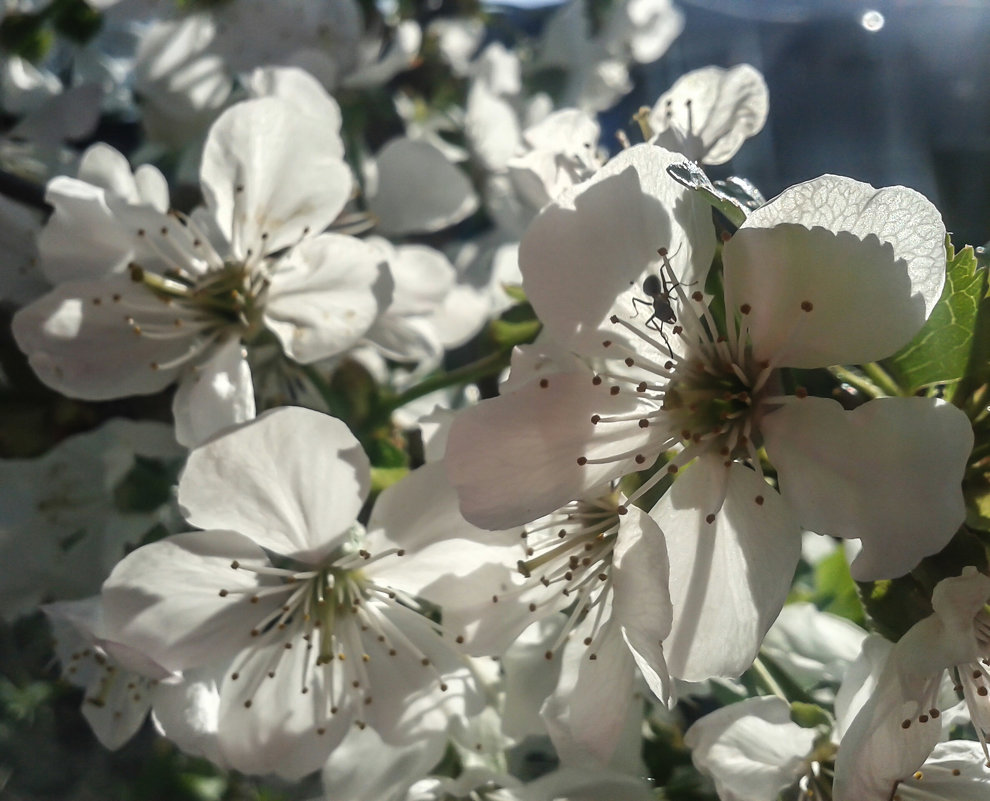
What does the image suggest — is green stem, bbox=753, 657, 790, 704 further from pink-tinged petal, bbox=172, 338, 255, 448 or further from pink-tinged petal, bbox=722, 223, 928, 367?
pink-tinged petal, bbox=172, 338, 255, 448

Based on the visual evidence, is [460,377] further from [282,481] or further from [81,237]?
[81,237]

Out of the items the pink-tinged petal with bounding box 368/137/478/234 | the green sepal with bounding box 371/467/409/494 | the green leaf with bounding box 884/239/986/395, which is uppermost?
the green leaf with bounding box 884/239/986/395

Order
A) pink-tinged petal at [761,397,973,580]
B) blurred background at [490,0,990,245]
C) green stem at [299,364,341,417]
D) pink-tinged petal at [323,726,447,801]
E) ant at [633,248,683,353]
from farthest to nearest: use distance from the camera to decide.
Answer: blurred background at [490,0,990,245] < green stem at [299,364,341,417] < pink-tinged petal at [323,726,447,801] < ant at [633,248,683,353] < pink-tinged petal at [761,397,973,580]

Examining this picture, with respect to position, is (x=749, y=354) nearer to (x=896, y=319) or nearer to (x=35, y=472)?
(x=896, y=319)

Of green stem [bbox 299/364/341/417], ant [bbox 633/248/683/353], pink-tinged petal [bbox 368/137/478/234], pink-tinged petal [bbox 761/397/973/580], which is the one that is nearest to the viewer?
pink-tinged petal [bbox 761/397/973/580]

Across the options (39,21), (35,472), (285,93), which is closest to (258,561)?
(35,472)

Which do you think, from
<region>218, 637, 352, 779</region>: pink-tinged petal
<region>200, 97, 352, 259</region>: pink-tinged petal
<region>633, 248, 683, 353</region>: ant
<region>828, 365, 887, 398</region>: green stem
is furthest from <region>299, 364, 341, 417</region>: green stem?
<region>828, 365, 887, 398</region>: green stem
